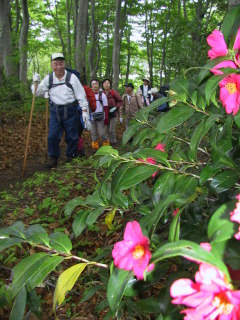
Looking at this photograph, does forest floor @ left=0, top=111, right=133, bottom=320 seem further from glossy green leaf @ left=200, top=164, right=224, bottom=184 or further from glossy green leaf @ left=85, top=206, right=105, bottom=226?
glossy green leaf @ left=200, top=164, right=224, bottom=184

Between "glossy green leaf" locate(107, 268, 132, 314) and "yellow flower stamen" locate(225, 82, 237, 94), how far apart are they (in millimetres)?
619

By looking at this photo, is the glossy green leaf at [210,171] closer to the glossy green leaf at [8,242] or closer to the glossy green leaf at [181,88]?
the glossy green leaf at [181,88]

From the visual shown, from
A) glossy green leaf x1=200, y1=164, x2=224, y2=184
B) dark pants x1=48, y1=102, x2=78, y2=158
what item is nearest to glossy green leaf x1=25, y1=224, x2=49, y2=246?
glossy green leaf x1=200, y1=164, x2=224, y2=184

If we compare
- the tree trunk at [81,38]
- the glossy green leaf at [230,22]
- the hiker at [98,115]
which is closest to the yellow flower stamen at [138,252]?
the glossy green leaf at [230,22]

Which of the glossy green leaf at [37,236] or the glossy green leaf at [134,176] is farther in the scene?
the glossy green leaf at [134,176]

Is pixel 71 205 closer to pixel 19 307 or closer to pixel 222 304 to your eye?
pixel 19 307

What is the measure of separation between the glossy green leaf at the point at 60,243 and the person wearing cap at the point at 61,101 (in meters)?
4.41

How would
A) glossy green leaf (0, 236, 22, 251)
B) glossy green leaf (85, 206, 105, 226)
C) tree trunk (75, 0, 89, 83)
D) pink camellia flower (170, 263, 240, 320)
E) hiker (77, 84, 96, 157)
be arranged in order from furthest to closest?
tree trunk (75, 0, 89, 83) < hiker (77, 84, 96, 157) < glossy green leaf (85, 206, 105, 226) < glossy green leaf (0, 236, 22, 251) < pink camellia flower (170, 263, 240, 320)

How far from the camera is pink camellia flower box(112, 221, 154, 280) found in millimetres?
736

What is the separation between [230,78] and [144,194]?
84 cm

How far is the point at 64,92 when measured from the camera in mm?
5184

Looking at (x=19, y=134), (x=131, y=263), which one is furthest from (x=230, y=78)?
(x=19, y=134)

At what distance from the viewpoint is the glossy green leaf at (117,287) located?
0.75 meters

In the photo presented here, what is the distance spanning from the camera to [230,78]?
92 cm
